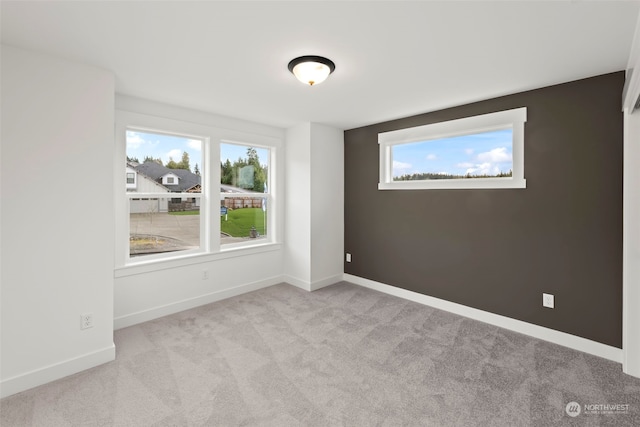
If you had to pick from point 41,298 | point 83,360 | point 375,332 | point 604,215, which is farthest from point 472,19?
point 83,360

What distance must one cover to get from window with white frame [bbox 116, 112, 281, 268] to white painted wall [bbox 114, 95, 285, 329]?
0.10 feet

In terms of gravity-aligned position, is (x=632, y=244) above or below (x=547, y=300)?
above

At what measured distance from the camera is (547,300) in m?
2.88

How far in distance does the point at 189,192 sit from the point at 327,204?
77.0 inches

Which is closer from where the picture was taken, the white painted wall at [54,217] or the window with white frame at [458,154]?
the white painted wall at [54,217]

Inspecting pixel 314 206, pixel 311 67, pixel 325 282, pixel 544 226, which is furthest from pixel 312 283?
pixel 311 67

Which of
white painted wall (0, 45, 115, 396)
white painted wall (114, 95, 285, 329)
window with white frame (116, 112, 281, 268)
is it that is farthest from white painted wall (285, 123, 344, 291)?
white painted wall (0, 45, 115, 396)

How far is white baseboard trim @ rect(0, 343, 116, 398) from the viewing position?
210 centimetres

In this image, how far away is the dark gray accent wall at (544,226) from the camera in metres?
2.55

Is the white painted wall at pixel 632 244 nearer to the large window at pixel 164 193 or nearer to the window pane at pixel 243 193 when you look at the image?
the window pane at pixel 243 193

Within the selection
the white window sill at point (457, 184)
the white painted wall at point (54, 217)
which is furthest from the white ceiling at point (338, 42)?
the white window sill at point (457, 184)

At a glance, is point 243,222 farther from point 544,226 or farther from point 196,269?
point 544,226

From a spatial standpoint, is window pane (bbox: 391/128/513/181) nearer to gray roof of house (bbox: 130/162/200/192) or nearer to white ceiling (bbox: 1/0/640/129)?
white ceiling (bbox: 1/0/640/129)

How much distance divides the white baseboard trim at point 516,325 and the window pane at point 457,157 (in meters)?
1.54
